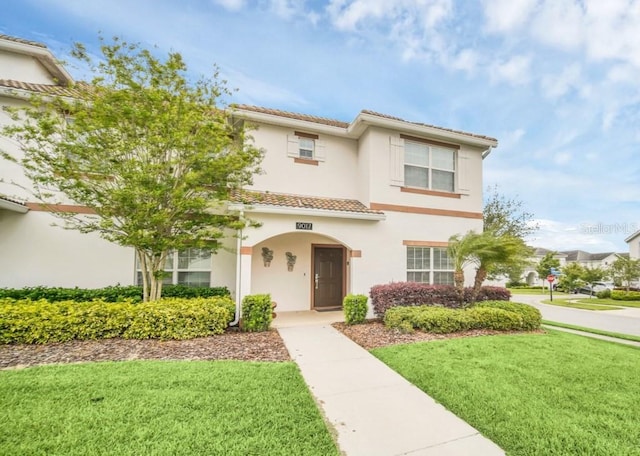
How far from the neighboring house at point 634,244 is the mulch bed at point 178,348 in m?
46.8

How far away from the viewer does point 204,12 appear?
9.24 m

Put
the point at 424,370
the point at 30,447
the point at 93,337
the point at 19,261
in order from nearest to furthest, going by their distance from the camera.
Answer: the point at 30,447 → the point at 424,370 → the point at 93,337 → the point at 19,261

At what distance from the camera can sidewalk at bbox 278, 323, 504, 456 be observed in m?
3.05

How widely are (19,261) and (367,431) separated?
10.8 meters

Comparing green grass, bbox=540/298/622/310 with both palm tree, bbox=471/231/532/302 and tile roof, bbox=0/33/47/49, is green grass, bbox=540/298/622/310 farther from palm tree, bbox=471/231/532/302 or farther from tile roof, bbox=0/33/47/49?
tile roof, bbox=0/33/47/49

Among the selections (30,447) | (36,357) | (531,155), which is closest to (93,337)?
(36,357)

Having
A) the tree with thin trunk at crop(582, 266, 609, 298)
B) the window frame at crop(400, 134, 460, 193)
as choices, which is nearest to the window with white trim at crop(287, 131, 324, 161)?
the window frame at crop(400, 134, 460, 193)

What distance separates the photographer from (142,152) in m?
7.70

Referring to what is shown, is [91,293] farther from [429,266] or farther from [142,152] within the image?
[429,266]

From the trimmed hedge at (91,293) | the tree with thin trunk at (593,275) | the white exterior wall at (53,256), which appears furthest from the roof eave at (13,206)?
the tree with thin trunk at (593,275)

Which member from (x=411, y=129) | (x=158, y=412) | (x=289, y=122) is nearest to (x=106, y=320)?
(x=158, y=412)

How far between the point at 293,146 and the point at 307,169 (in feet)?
3.26

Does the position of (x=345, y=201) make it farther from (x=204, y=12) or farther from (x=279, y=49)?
(x=204, y=12)

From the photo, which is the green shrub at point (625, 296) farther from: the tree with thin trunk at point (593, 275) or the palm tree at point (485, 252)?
the palm tree at point (485, 252)
